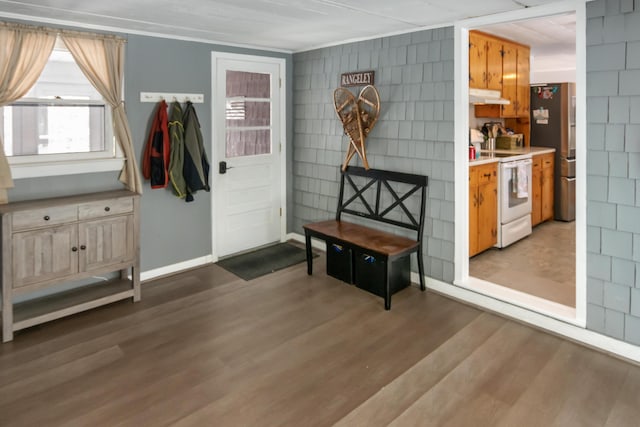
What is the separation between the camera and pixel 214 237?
4867 millimetres

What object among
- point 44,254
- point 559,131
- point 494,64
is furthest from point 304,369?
point 559,131

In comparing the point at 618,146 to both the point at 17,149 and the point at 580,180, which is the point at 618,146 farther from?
the point at 17,149

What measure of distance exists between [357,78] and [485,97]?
155cm

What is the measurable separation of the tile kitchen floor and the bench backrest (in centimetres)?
89

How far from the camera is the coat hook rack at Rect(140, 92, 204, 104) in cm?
413

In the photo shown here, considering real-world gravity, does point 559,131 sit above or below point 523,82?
below

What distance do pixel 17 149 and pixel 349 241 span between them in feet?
9.19

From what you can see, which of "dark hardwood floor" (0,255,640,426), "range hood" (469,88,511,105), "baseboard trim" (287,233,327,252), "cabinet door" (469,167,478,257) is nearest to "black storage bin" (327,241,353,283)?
"dark hardwood floor" (0,255,640,426)

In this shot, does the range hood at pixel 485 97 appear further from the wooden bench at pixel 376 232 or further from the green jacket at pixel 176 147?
the green jacket at pixel 176 147

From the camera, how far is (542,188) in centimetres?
600

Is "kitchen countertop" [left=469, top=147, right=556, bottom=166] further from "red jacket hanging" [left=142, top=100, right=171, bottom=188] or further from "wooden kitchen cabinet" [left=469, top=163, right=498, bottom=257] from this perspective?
"red jacket hanging" [left=142, top=100, right=171, bottom=188]

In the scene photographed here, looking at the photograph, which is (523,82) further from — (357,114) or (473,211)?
(357,114)

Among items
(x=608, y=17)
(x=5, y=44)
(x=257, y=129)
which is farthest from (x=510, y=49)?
(x=5, y=44)

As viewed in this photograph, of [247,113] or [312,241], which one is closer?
[247,113]
